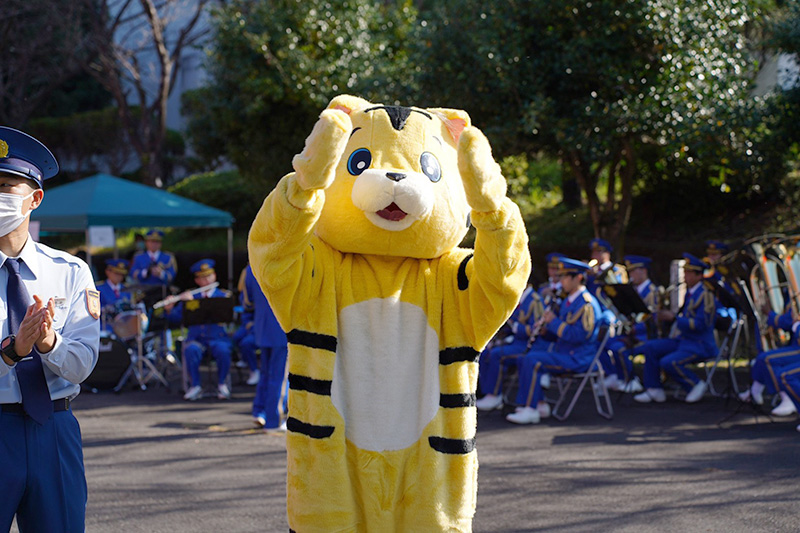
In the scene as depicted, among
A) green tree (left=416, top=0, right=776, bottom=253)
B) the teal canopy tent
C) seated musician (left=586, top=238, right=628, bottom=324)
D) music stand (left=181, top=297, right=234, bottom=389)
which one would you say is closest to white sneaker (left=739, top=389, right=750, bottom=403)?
seated musician (left=586, top=238, right=628, bottom=324)

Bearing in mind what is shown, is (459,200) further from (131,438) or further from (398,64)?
(398,64)

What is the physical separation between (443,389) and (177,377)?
32.5 ft

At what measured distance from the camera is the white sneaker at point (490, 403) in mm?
9891

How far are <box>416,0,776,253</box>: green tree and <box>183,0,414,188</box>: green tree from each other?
2089mm

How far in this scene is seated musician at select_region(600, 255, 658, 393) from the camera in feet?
35.5

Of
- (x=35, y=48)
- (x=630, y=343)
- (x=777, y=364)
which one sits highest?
(x=35, y=48)

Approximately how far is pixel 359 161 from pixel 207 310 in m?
7.52

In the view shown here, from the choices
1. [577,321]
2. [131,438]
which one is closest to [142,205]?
[131,438]

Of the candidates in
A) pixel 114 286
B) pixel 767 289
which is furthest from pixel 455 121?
pixel 114 286

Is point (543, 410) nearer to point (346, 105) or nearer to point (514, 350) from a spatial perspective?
point (514, 350)

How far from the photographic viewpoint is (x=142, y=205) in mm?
13391

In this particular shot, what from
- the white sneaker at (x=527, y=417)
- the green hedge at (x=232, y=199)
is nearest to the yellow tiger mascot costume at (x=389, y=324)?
the white sneaker at (x=527, y=417)

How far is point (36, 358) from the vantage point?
10.4ft

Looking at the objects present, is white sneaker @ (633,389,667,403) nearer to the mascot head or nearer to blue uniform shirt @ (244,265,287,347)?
blue uniform shirt @ (244,265,287,347)
